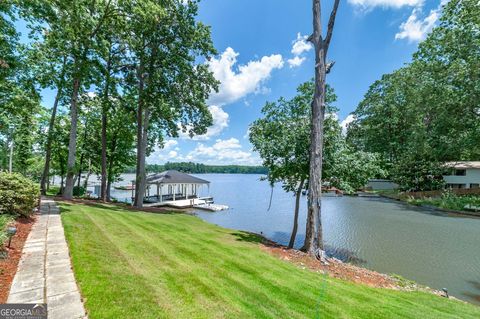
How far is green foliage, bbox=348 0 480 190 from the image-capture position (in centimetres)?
2078

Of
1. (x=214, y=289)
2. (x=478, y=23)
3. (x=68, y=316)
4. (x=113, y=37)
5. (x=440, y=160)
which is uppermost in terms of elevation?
(x=478, y=23)

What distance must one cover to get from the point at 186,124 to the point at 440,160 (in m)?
32.1

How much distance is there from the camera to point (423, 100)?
2545cm

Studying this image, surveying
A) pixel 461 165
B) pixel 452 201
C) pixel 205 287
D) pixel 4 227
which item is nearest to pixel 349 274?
pixel 205 287

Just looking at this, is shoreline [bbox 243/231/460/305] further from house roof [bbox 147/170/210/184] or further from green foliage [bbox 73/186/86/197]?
green foliage [bbox 73/186/86/197]

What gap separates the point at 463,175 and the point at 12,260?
43.3 meters

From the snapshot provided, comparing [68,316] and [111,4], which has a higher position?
[111,4]

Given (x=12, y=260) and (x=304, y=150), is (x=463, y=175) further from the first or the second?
(x=12, y=260)

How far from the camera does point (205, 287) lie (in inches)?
160

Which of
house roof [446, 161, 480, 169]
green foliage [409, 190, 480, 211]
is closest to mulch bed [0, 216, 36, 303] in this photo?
green foliage [409, 190, 480, 211]

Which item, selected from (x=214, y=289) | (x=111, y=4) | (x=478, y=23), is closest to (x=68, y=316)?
(x=214, y=289)

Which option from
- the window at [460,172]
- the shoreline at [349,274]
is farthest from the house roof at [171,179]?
the window at [460,172]

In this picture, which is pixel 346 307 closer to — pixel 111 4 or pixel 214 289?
pixel 214 289

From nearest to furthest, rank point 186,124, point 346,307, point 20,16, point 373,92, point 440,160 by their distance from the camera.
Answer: point 346,307, point 20,16, point 186,124, point 440,160, point 373,92
